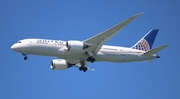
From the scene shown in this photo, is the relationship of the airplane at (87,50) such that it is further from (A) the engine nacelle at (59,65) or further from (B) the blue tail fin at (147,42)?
→ (A) the engine nacelle at (59,65)

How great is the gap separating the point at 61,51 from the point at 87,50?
336 cm

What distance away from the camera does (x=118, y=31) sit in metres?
40.2

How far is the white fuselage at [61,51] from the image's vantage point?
4112 centimetres

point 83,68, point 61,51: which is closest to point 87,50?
point 61,51

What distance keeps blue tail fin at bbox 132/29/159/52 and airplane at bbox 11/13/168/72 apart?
704 millimetres

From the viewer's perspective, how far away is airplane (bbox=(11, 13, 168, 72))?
41.1 meters

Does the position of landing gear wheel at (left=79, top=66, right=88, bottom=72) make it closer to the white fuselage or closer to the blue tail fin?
the white fuselage

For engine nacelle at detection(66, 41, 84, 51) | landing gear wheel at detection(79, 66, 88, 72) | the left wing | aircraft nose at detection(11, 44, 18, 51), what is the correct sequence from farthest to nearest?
landing gear wheel at detection(79, 66, 88, 72)
aircraft nose at detection(11, 44, 18, 51)
engine nacelle at detection(66, 41, 84, 51)
the left wing

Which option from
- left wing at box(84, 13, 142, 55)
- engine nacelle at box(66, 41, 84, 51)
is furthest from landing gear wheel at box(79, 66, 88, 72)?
engine nacelle at box(66, 41, 84, 51)

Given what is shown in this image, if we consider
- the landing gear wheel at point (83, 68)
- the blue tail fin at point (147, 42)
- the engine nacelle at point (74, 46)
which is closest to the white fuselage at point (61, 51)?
the engine nacelle at point (74, 46)

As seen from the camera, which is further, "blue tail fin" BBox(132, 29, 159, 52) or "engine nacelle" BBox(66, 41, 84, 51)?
"blue tail fin" BBox(132, 29, 159, 52)

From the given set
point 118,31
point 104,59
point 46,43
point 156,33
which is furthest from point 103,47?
point 156,33

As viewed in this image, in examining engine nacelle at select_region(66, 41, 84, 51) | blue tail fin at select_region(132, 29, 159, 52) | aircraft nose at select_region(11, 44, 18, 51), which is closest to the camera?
engine nacelle at select_region(66, 41, 84, 51)

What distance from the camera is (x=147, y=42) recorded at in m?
50.2
